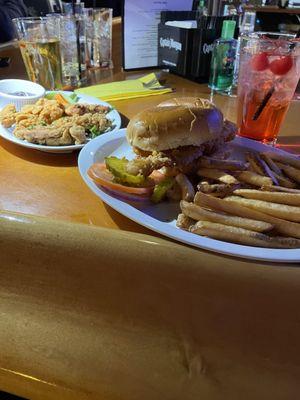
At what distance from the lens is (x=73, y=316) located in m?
0.74

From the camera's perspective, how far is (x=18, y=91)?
1.32 meters

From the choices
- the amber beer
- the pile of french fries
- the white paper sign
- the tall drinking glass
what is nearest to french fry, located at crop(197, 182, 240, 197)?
the pile of french fries

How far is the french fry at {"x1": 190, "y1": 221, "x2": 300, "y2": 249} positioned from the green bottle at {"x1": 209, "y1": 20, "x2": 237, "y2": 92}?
3.70 ft

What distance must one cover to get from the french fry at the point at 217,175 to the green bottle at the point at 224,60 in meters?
0.93

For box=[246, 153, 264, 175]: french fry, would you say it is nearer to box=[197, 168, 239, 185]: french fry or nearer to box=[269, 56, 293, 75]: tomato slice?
box=[197, 168, 239, 185]: french fry

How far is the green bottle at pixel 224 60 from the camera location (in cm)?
152

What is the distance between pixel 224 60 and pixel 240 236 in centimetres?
118

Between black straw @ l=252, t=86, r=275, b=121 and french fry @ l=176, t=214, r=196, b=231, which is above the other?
black straw @ l=252, t=86, r=275, b=121

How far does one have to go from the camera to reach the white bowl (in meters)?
1.26

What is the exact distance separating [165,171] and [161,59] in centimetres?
132

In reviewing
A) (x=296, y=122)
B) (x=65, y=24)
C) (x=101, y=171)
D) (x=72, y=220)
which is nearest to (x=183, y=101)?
(x=101, y=171)

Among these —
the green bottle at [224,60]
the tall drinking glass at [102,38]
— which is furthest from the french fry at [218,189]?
the tall drinking glass at [102,38]

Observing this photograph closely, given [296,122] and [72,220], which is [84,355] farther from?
[296,122]

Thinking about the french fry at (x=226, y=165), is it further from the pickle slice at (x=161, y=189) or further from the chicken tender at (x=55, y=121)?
the chicken tender at (x=55, y=121)
